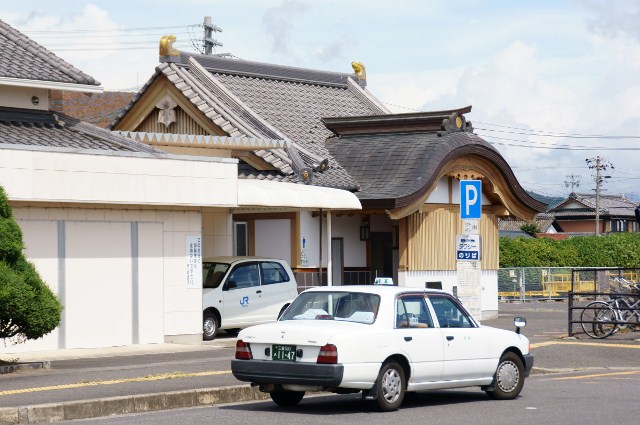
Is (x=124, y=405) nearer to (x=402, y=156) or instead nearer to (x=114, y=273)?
(x=114, y=273)

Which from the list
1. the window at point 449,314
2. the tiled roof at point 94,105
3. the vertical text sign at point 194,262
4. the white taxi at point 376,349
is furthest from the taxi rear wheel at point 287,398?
the tiled roof at point 94,105

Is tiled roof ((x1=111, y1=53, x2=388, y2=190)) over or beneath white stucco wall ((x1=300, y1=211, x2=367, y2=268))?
over

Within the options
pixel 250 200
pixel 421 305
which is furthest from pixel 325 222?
pixel 421 305

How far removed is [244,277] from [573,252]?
35463 millimetres

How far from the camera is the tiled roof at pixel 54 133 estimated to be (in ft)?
72.9

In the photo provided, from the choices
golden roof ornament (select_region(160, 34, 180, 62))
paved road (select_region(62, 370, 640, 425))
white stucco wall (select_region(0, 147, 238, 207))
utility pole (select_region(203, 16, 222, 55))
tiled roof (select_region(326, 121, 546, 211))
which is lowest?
paved road (select_region(62, 370, 640, 425))

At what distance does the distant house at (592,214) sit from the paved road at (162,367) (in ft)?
248

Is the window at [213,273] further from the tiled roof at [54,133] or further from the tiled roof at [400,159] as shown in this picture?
the tiled roof at [400,159]

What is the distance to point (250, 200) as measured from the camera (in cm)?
2517

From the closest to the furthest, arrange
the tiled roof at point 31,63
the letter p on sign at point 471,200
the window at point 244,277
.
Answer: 1. the letter p on sign at point 471,200
2. the tiled roof at point 31,63
3. the window at point 244,277

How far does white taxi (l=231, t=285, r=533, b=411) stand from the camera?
13.5 meters

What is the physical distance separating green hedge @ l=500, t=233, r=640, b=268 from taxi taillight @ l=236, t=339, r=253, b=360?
4213 centimetres

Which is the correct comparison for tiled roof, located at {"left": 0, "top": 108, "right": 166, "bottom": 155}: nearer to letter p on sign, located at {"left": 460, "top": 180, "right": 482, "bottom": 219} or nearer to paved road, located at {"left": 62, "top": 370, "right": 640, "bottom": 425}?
letter p on sign, located at {"left": 460, "top": 180, "right": 482, "bottom": 219}

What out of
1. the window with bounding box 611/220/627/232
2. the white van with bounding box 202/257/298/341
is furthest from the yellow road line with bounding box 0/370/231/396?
the window with bounding box 611/220/627/232
